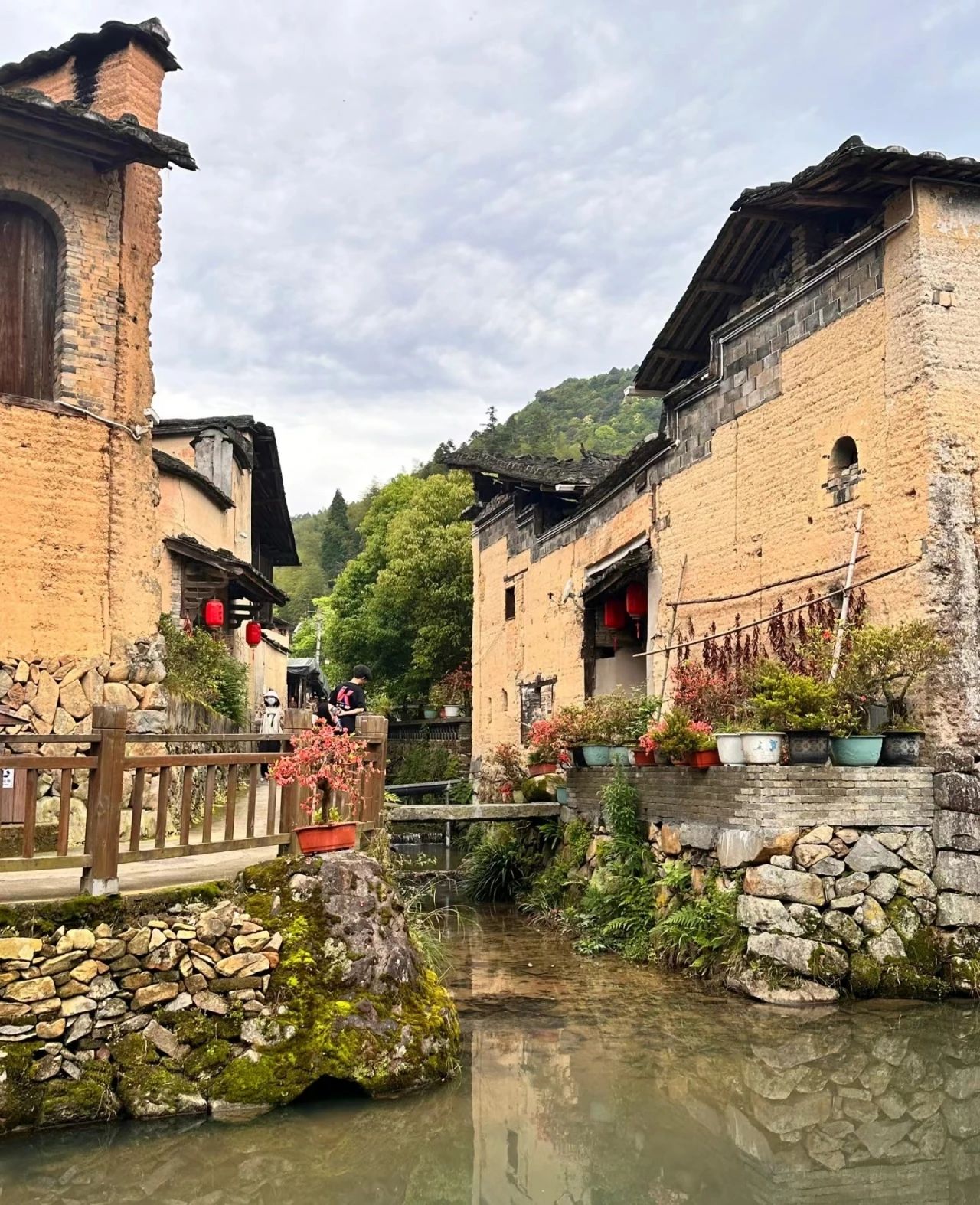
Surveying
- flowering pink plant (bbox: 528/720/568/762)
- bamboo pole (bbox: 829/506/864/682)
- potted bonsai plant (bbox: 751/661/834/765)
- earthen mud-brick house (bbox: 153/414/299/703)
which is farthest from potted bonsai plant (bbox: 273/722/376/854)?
flowering pink plant (bbox: 528/720/568/762)

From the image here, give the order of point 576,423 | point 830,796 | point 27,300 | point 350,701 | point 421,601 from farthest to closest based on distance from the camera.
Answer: point 576,423, point 421,601, point 27,300, point 350,701, point 830,796

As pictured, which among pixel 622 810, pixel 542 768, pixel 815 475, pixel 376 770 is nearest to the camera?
pixel 376 770

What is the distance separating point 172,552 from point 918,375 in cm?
1042

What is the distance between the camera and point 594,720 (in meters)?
13.3

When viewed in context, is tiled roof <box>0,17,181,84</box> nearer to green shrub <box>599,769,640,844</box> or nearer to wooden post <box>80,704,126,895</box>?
wooden post <box>80,704,126,895</box>

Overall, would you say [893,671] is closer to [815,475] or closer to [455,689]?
[815,475]

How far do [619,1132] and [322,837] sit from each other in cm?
260

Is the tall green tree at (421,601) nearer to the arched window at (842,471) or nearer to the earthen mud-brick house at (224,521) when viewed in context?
the earthen mud-brick house at (224,521)

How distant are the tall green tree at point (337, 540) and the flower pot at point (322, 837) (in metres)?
56.9

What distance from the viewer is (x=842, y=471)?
34.9ft

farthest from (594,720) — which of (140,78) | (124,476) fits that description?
(140,78)

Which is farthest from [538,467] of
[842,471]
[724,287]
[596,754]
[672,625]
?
[842,471]

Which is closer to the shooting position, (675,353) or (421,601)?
(675,353)

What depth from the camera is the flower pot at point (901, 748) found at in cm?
897
